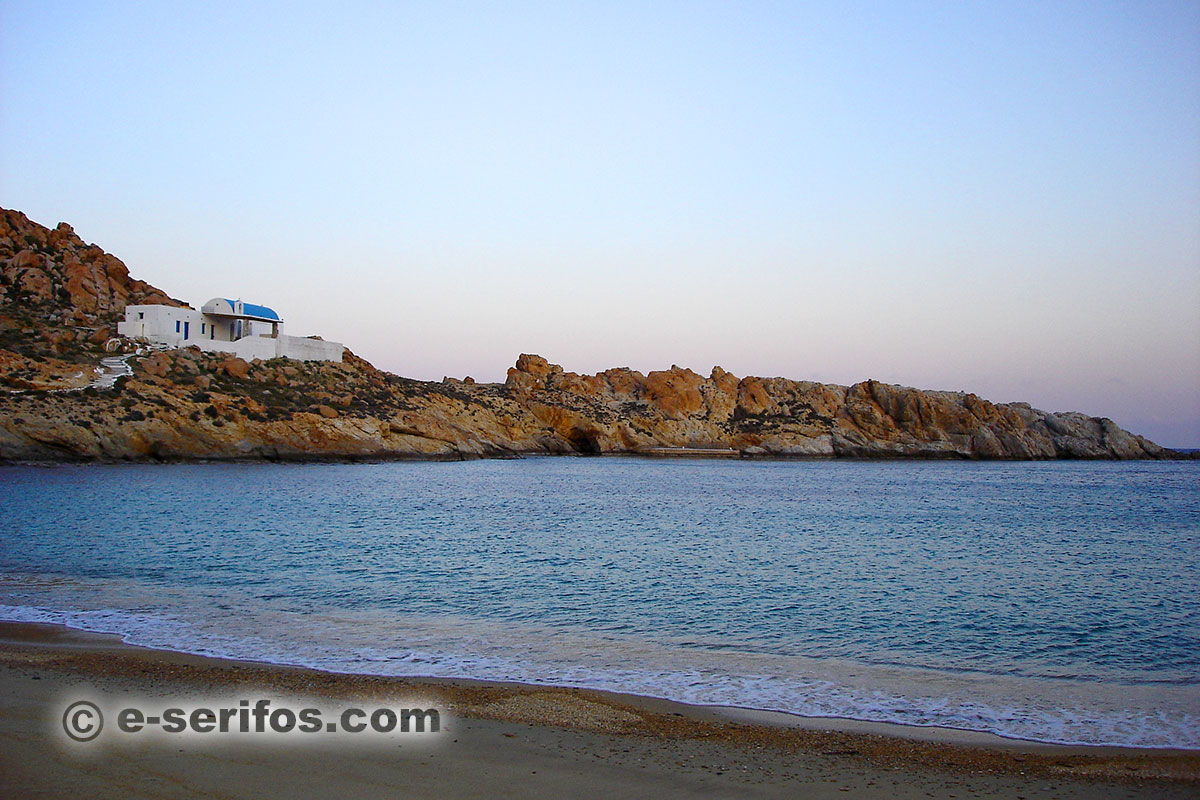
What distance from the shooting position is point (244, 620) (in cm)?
1484

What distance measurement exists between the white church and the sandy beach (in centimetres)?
7124

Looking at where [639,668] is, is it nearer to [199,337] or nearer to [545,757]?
[545,757]

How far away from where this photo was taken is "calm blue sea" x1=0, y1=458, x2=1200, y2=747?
37.1ft

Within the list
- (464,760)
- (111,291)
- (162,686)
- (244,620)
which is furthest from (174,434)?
(464,760)

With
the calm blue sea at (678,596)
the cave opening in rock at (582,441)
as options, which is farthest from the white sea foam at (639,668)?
the cave opening in rock at (582,441)

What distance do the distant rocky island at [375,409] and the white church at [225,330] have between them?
6.35 feet

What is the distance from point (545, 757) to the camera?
7.65 metres

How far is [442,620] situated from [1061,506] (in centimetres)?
4038

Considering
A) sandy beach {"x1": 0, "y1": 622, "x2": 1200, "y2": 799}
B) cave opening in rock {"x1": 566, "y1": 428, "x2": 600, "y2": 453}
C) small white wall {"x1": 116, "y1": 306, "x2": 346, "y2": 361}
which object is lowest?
sandy beach {"x1": 0, "y1": 622, "x2": 1200, "y2": 799}

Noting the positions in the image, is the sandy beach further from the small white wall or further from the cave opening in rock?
the cave opening in rock

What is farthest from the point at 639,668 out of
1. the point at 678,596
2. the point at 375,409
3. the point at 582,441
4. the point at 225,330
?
the point at 582,441

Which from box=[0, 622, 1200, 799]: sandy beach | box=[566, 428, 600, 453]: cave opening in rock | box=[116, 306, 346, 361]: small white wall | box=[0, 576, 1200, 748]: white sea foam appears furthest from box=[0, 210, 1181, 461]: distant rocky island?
box=[0, 622, 1200, 799]: sandy beach

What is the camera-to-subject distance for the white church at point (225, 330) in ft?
239

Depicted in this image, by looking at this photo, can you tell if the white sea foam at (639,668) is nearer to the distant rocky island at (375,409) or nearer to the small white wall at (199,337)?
the distant rocky island at (375,409)
